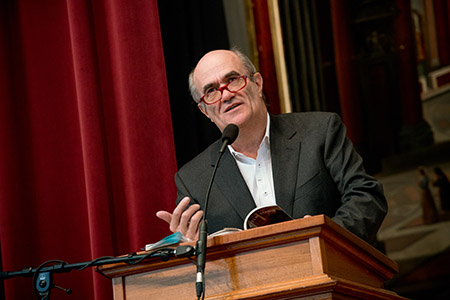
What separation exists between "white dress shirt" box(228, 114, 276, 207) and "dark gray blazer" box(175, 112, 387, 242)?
0.21 feet

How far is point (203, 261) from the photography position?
1.57 metres

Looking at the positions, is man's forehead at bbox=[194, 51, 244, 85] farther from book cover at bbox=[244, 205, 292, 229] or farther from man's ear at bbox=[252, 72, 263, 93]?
book cover at bbox=[244, 205, 292, 229]

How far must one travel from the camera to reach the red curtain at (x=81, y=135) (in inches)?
126

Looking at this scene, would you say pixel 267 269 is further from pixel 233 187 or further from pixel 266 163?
pixel 266 163

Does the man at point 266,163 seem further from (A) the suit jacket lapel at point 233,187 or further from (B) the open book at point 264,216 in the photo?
(B) the open book at point 264,216

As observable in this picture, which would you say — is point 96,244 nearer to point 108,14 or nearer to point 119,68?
point 119,68

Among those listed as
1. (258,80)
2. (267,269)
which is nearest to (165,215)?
(267,269)

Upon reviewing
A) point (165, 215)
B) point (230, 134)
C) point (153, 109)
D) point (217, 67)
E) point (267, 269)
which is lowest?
point (267, 269)

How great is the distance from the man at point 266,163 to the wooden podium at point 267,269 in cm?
54

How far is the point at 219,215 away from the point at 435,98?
1396mm

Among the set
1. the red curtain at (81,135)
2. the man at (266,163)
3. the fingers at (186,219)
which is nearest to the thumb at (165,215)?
the fingers at (186,219)

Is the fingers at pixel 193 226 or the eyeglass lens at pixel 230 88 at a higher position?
the eyeglass lens at pixel 230 88

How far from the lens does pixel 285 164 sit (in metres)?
2.58

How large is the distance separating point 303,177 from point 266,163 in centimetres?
25
